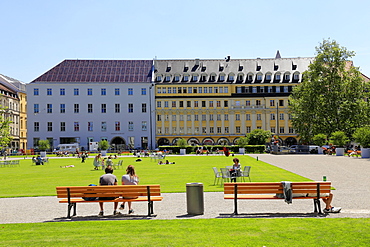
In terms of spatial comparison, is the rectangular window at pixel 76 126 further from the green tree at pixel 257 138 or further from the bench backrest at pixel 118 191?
the bench backrest at pixel 118 191

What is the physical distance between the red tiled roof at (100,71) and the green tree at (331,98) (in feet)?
122

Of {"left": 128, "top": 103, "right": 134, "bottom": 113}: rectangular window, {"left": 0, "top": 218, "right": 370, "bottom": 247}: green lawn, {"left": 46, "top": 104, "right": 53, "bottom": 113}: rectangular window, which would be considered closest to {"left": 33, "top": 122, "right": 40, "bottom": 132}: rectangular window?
{"left": 46, "top": 104, "right": 53, "bottom": 113}: rectangular window

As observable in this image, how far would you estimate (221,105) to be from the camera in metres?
99.2

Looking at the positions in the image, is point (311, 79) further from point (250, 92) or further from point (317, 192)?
point (317, 192)

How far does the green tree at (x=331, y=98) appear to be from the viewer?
6900 cm

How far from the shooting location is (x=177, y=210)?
1352 centimetres

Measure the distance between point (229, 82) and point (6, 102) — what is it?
44570mm

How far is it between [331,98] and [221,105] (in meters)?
32.0

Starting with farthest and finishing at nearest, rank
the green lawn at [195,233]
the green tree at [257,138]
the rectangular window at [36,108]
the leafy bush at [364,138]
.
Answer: the rectangular window at [36,108] → the green tree at [257,138] → the leafy bush at [364,138] → the green lawn at [195,233]

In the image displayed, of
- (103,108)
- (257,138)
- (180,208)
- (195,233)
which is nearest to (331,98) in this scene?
(257,138)

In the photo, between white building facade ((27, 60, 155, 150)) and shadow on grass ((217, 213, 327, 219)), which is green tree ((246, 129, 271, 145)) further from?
shadow on grass ((217, 213, 327, 219))

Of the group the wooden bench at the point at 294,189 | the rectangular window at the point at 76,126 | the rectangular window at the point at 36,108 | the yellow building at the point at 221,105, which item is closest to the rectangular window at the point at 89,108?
the rectangular window at the point at 76,126

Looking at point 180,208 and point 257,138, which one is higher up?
point 257,138

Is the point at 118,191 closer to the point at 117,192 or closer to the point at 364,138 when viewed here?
the point at 117,192
